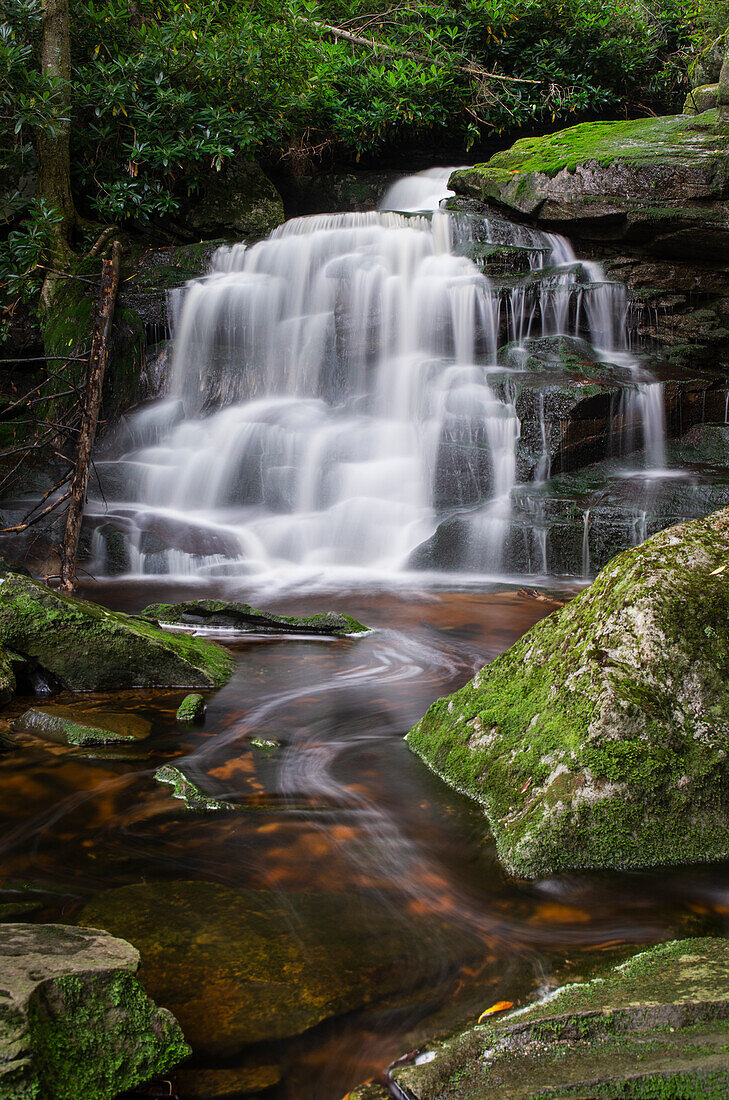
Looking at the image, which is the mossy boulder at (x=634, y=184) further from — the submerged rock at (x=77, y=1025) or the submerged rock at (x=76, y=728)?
the submerged rock at (x=77, y=1025)

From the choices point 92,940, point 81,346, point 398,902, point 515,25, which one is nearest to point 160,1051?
point 92,940

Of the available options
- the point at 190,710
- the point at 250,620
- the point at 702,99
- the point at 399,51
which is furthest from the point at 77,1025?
the point at 399,51

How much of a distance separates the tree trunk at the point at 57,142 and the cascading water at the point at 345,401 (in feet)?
7.45

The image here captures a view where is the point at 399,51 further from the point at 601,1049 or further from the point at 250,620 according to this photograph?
the point at 601,1049

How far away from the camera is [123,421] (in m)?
12.0

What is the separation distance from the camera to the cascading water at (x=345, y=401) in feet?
30.9

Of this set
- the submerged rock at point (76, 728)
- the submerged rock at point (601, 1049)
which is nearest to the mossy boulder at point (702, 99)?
the submerged rock at point (76, 728)

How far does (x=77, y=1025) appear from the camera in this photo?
162cm

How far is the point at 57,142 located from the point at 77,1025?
565 inches

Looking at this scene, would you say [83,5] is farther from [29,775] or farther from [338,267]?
[29,775]

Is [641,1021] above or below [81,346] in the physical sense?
below

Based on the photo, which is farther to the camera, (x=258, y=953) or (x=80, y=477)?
(x=80, y=477)

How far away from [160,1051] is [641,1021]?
102cm

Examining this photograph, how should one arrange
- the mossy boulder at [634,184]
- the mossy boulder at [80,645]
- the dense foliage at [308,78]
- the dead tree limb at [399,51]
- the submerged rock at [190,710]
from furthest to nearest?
the dead tree limb at [399,51] → the dense foliage at [308,78] → the mossy boulder at [634,184] → the mossy boulder at [80,645] → the submerged rock at [190,710]
